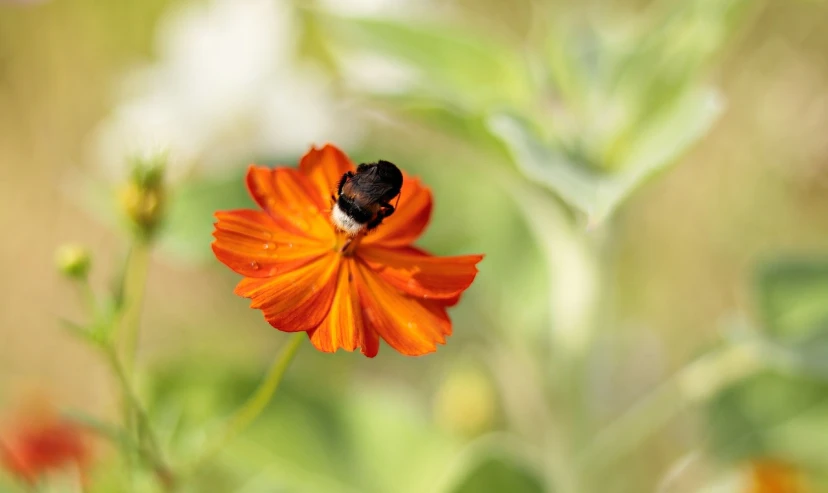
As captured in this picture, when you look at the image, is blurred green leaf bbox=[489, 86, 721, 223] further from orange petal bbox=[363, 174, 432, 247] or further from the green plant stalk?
the green plant stalk

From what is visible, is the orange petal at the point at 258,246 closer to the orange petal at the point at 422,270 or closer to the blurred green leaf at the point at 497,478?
the orange petal at the point at 422,270

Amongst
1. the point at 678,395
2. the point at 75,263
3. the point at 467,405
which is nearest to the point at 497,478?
the point at 678,395

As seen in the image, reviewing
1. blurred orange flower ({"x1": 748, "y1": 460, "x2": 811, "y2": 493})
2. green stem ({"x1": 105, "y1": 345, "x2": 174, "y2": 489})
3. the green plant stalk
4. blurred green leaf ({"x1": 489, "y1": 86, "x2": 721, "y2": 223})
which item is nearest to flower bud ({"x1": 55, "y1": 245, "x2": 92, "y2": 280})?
green stem ({"x1": 105, "y1": 345, "x2": 174, "y2": 489})

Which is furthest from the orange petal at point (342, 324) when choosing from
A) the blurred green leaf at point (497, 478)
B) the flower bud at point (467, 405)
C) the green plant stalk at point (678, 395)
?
the flower bud at point (467, 405)

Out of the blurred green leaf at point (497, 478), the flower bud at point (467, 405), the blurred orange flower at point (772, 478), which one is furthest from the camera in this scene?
the flower bud at point (467, 405)

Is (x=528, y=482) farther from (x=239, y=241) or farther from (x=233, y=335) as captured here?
(x=233, y=335)

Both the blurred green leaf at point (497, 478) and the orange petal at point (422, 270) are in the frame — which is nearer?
the orange petal at point (422, 270)

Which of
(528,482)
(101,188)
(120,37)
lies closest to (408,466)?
(528,482)

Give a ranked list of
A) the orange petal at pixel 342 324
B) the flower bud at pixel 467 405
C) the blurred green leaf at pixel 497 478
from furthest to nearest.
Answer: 1. the flower bud at pixel 467 405
2. the blurred green leaf at pixel 497 478
3. the orange petal at pixel 342 324
